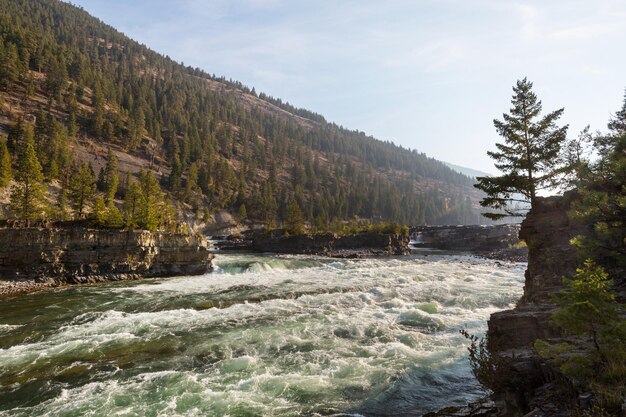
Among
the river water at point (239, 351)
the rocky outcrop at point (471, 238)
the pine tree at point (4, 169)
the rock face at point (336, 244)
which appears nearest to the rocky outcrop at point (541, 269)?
the river water at point (239, 351)

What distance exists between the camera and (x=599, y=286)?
7188 mm

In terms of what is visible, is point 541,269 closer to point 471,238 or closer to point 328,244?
point 328,244

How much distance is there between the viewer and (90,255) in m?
37.6

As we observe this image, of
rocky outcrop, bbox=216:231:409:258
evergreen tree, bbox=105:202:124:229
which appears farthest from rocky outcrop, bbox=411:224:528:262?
evergreen tree, bbox=105:202:124:229

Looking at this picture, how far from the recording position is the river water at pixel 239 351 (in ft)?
39.4

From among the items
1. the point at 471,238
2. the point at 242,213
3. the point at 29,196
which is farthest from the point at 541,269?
the point at 242,213

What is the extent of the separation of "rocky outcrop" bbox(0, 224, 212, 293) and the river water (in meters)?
4.50

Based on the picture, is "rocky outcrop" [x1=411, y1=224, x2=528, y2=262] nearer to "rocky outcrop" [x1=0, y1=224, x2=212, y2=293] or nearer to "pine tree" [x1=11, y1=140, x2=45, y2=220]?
"rocky outcrop" [x1=0, y1=224, x2=212, y2=293]

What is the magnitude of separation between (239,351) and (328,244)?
223 ft

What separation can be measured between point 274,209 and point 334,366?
12203 cm

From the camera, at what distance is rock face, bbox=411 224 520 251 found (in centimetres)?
9675

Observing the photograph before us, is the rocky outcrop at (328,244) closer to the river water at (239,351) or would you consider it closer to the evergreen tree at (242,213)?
the evergreen tree at (242,213)

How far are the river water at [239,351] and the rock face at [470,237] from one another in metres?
73.0

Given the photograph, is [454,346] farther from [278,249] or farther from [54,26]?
[54,26]
